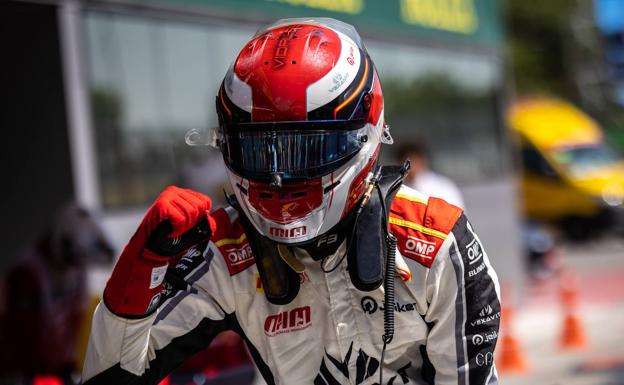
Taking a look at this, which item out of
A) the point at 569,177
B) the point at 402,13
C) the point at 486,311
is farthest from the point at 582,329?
the point at 569,177

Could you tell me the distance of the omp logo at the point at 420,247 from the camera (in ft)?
8.98

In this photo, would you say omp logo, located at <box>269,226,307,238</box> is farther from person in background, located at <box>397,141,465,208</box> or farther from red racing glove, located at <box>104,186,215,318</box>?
person in background, located at <box>397,141,465,208</box>

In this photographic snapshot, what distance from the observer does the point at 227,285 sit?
113 inches

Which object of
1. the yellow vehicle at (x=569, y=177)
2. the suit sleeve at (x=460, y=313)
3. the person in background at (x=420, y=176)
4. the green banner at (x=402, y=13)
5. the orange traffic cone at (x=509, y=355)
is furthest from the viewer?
the yellow vehicle at (x=569, y=177)

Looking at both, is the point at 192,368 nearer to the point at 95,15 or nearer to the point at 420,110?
the point at 95,15

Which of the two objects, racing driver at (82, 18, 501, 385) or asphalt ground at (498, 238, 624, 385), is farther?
asphalt ground at (498, 238, 624, 385)

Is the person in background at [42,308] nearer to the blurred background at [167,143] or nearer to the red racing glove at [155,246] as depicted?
the blurred background at [167,143]

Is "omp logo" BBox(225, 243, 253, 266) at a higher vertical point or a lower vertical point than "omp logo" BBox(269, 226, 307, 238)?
lower

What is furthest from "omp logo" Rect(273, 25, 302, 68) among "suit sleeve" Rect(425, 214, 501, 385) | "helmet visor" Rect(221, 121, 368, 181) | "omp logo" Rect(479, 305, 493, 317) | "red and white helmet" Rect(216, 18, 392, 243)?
"omp logo" Rect(479, 305, 493, 317)

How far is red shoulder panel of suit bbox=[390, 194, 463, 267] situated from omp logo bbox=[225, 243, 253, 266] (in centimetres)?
41

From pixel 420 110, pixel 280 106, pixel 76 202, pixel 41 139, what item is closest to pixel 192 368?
pixel 76 202

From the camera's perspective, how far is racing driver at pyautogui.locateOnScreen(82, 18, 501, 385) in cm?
263

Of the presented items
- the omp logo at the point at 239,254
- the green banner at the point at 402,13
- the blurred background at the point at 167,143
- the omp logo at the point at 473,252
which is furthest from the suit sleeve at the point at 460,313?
the green banner at the point at 402,13

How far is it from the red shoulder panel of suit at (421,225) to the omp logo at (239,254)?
1.33ft
